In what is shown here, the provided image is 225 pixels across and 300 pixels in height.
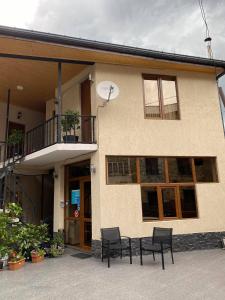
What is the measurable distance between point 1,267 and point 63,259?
69.7 inches

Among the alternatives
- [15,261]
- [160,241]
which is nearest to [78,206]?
Answer: [15,261]

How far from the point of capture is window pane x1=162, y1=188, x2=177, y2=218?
325 inches

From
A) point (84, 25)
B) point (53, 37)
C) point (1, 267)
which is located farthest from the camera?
point (84, 25)

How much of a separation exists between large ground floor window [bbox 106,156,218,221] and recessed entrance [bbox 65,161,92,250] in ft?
4.66

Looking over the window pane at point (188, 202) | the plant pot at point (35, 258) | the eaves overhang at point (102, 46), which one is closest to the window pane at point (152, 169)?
the window pane at point (188, 202)

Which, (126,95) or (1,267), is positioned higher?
(126,95)

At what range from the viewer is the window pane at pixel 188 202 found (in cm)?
846

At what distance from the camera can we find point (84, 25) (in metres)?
10.5

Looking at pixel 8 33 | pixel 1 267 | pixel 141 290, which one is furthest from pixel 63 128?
pixel 141 290

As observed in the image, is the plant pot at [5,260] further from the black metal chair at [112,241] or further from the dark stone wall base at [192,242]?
Answer: the black metal chair at [112,241]

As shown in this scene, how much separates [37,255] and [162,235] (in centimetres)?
370

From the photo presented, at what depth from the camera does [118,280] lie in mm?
5398

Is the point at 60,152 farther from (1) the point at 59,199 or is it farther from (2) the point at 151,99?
(2) the point at 151,99

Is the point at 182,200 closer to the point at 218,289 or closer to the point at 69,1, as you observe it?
the point at 218,289
